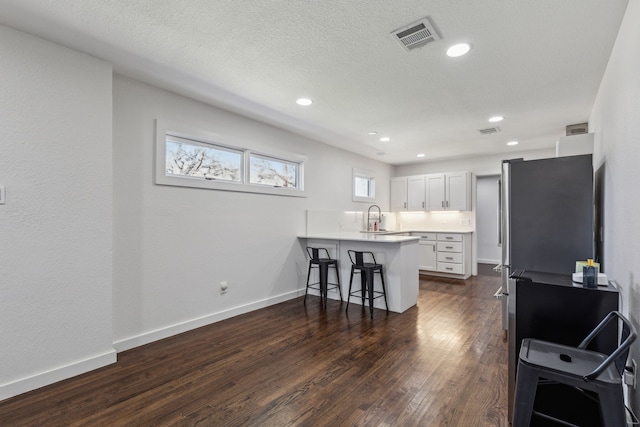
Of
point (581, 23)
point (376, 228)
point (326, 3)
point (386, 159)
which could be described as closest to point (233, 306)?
point (326, 3)

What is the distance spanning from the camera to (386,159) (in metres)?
6.86

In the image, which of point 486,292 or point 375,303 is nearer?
point 375,303

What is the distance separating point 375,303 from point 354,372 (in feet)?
5.78

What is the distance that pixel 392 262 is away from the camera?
12.9ft

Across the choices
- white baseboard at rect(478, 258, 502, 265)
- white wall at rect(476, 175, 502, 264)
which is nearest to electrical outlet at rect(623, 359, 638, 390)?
white wall at rect(476, 175, 502, 264)

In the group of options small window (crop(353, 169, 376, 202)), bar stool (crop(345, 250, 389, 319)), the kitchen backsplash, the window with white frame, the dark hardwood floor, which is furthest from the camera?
the kitchen backsplash

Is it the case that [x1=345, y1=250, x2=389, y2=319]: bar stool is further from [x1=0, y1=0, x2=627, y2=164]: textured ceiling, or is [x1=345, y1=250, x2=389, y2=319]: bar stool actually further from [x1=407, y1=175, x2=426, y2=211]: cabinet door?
[x1=407, y1=175, x2=426, y2=211]: cabinet door

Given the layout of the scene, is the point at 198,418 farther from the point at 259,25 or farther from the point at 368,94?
the point at 368,94

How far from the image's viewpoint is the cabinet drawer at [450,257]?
234 inches

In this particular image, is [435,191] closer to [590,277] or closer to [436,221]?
[436,221]

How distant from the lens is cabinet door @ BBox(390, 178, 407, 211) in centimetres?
712

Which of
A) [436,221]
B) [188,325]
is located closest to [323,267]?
[188,325]

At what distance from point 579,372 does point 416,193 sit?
19.3 ft

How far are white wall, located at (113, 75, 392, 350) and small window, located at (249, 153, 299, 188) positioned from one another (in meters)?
0.22
